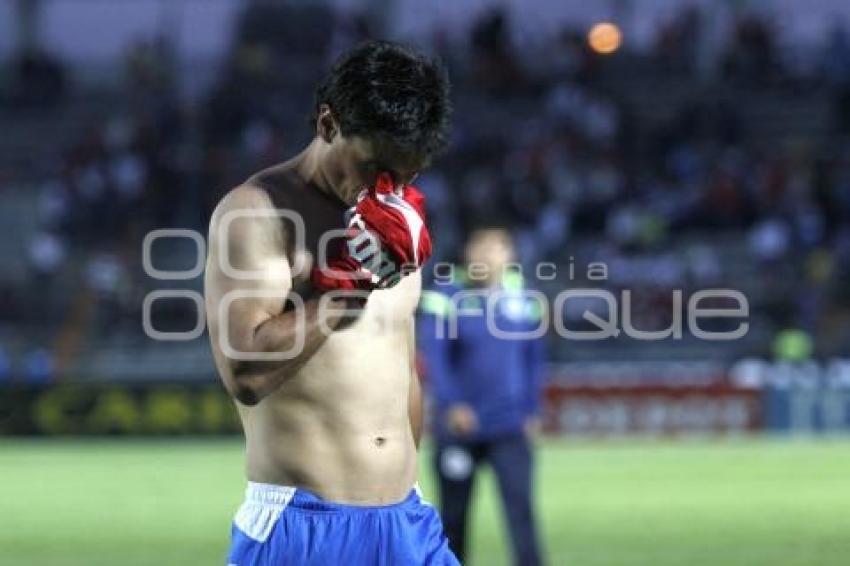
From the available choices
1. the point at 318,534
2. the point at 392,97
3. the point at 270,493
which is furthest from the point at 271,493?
the point at 392,97

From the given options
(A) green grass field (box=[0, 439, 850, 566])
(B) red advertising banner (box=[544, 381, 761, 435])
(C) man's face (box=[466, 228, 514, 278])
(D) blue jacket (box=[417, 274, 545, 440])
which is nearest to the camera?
(C) man's face (box=[466, 228, 514, 278])

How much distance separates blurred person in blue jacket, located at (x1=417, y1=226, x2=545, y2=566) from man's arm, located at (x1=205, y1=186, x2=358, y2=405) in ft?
16.4

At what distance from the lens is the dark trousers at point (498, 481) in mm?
9773

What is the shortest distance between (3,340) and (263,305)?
924 inches

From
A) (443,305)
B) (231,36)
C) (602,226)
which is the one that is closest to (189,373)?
(602,226)

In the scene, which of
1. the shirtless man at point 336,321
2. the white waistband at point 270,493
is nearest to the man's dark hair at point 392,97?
the shirtless man at point 336,321

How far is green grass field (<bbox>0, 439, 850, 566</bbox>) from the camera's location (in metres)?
12.3

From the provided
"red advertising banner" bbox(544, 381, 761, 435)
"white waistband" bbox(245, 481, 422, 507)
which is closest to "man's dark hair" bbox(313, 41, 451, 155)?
"white waistband" bbox(245, 481, 422, 507)

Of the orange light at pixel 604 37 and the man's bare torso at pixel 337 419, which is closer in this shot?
the man's bare torso at pixel 337 419

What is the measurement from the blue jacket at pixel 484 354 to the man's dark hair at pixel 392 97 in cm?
513

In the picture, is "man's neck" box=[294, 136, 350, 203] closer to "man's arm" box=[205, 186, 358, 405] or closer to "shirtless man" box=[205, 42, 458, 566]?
"shirtless man" box=[205, 42, 458, 566]

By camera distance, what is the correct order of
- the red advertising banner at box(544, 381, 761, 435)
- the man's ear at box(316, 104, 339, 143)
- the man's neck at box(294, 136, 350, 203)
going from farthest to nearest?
the red advertising banner at box(544, 381, 761, 435) < the man's neck at box(294, 136, 350, 203) < the man's ear at box(316, 104, 339, 143)

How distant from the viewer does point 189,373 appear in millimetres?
26750

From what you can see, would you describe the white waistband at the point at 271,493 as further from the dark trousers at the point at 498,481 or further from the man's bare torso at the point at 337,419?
the dark trousers at the point at 498,481
